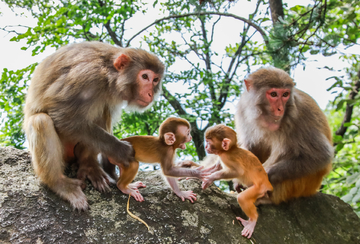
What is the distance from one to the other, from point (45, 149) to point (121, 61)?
102cm

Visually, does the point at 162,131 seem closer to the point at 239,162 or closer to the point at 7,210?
the point at 239,162

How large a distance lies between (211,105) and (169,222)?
3561 mm

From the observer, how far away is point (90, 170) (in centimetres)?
276

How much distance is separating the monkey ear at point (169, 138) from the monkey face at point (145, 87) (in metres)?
0.36

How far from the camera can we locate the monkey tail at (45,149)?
242 centimetres

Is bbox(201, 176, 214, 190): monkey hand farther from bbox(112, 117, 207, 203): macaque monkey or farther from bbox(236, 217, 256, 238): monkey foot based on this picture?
bbox(236, 217, 256, 238): monkey foot

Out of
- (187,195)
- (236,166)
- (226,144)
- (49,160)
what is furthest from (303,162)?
(49,160)

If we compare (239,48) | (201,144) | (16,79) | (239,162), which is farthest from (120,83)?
(239,48)

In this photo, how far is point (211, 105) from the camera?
5762 millimetres

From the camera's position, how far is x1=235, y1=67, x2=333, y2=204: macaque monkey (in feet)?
10.0

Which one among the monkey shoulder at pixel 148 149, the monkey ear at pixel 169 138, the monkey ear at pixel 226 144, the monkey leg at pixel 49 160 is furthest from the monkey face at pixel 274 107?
the monkey leg at pixel 49 160

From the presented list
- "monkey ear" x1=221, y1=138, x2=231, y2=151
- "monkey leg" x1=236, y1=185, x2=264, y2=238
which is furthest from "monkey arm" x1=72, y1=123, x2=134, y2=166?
"monkey leg" x1=236, y1=185, x2=264, y2=238

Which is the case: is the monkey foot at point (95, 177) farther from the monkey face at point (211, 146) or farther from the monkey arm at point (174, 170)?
the monkey face at point (211, 146)

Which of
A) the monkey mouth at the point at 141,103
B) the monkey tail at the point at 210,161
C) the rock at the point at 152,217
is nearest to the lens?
the rock at the point at 152,217
